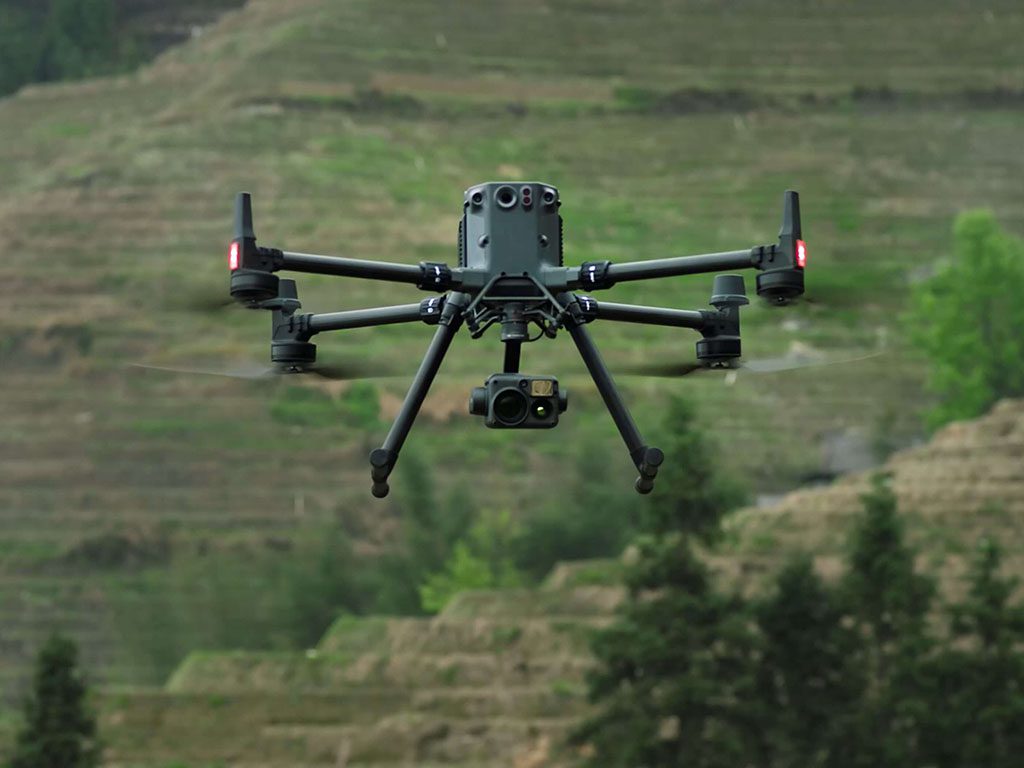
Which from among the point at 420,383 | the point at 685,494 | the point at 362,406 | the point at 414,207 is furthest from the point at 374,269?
the point at 414,207

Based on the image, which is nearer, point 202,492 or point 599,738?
point 599,738

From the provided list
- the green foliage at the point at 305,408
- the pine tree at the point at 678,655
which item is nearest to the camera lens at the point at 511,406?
the pine tree at the point at 678,655

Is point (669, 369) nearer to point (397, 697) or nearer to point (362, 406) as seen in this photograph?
point (397, 697)

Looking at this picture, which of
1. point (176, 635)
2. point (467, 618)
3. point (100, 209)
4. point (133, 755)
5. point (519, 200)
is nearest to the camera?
point (519, 200)

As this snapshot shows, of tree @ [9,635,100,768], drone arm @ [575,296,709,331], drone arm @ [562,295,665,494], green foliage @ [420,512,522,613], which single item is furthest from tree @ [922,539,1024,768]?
drone arm @ [562,295,665,494]

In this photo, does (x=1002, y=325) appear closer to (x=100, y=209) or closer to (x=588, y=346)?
(x=100, y=209)

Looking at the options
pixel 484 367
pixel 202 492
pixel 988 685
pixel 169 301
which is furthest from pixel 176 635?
pixel 169 301
